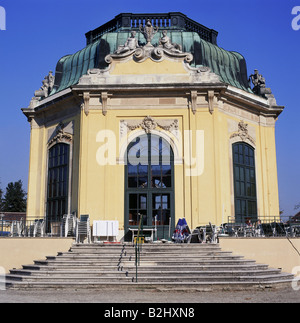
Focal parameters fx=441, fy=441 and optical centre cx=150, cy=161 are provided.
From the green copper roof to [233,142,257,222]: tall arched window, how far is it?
302 cm

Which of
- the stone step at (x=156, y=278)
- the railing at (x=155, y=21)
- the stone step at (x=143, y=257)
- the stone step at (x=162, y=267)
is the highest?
the railing at (x=155, y=21)

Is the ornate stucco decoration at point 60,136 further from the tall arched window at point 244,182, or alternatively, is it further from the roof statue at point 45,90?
the tall arched window at point 244,182

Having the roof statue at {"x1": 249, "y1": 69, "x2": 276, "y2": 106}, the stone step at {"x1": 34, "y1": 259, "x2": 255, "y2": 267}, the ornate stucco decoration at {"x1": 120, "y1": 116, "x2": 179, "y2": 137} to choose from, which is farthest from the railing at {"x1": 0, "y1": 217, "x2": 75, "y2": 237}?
the roof statue at {"x1": 249, "y1": 69, "x2": 276, "y2": 106}

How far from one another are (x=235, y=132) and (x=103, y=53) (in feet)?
21.6

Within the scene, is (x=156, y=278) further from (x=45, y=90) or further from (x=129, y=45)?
(x=45, y=90)

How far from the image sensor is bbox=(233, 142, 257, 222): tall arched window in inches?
719

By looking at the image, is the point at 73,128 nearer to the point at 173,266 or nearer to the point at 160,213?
the point at 160,213

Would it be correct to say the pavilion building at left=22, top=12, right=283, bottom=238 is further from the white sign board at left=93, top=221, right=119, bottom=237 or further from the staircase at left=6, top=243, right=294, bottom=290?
the staircase at left=6, top=243, right=294, bottom=290

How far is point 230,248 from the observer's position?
1466 centimetres

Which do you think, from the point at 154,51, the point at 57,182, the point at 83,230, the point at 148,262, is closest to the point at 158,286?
the point at 148,262

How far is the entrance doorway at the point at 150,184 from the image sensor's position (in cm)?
1706

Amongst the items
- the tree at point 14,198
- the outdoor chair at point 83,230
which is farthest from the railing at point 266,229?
the tree at point 14,198

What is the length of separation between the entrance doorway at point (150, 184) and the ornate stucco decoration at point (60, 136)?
2.91 m

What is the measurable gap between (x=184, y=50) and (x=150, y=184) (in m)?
6.19
